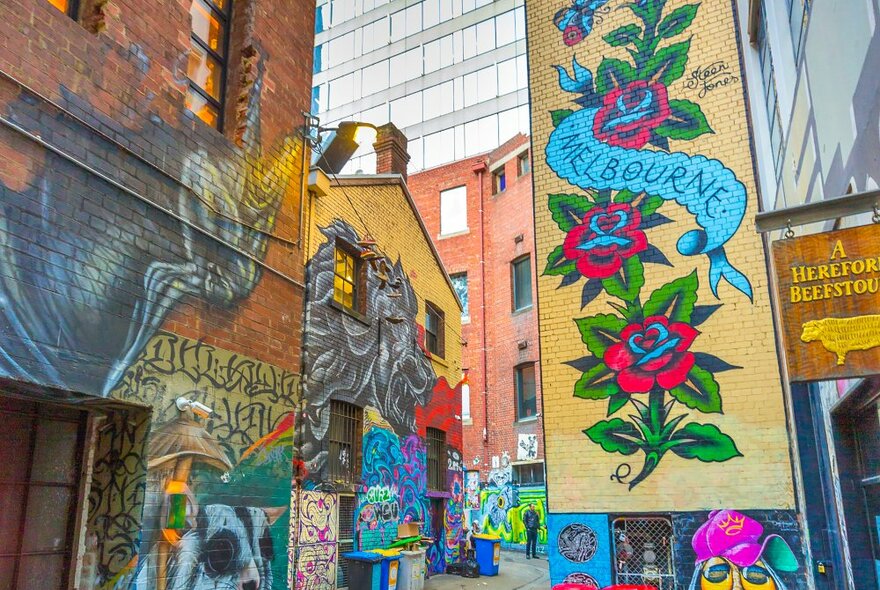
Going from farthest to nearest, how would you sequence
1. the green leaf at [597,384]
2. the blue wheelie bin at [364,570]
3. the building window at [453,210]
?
the building window at [453,210], the blue wheelie bin at [364,570], the green leaf at [597,384]

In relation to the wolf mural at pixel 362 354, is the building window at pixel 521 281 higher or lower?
higher

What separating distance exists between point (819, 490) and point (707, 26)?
242 inches

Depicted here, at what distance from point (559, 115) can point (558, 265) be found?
2.24m

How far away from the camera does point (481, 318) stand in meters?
28.4

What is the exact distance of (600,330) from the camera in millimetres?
9641

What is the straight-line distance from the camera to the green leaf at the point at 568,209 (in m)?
10.1

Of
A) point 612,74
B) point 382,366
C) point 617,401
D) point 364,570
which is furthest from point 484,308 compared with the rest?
point 617,401

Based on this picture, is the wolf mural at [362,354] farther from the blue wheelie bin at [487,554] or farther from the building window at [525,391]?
the building window at [525,391]

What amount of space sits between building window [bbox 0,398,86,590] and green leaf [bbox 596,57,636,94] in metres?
7.83

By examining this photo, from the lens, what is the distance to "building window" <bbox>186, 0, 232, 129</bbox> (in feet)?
28.1

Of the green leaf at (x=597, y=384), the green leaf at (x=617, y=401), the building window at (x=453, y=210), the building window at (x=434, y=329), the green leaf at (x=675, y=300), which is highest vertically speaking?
the building window at (x=453, y=210)

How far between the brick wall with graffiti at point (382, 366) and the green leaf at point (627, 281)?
209 inches

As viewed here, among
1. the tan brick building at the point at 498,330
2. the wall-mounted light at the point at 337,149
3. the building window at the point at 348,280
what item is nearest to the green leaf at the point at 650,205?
the wall-mounted light at the point at 337,149

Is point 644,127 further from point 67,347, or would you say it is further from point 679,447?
point 67,347
